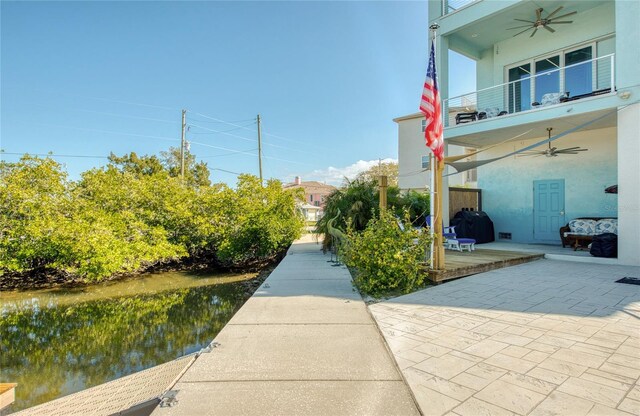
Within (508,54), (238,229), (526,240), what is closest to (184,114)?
(238,229)

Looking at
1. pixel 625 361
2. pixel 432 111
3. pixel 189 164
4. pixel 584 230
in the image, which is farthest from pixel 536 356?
pixel 189 164

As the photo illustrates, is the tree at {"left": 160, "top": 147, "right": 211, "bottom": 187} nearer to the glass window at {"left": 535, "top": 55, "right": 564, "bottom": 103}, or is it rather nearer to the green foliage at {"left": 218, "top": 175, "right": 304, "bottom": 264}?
the green foliage at {"left": 218, "top": 175, "right": 304, "bottom": 264}

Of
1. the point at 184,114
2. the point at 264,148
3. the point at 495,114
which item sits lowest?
the point at 495,114

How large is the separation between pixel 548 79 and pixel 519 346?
34.5 ft

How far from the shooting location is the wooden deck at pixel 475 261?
653 centimetres

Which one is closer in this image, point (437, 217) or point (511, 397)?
point (511, 397)

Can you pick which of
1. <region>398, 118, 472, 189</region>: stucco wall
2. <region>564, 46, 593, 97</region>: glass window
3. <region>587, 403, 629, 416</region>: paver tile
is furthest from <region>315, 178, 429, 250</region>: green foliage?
<region>398, 118, 472, 189</region>: stucco wall

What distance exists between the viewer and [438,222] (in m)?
6.39

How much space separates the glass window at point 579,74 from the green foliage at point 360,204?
527 cm

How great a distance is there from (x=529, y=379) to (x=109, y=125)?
2896 cm

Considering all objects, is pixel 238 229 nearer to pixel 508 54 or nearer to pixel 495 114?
pixel 495 114

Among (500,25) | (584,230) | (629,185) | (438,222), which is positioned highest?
(500,25)

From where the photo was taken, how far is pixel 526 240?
1189 centimetres

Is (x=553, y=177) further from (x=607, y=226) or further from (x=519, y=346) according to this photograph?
(x=519, y=346)
